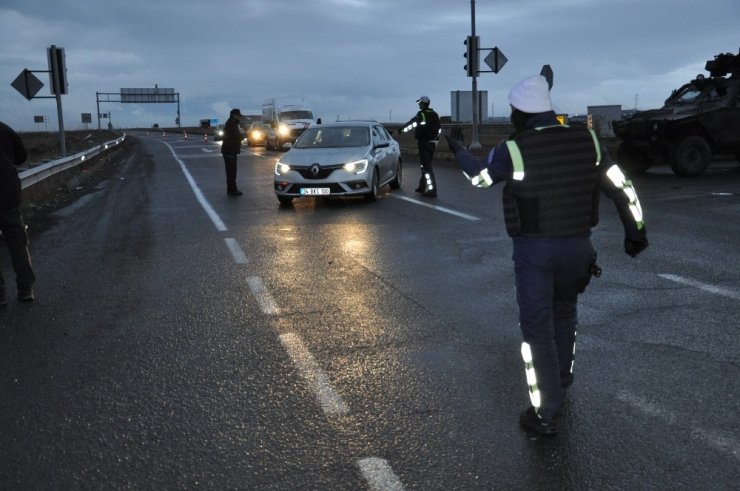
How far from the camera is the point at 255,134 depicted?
43.8 meters

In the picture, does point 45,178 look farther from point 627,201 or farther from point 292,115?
point 292,115

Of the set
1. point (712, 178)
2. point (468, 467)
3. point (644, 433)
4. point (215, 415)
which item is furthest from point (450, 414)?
point (712, 178)

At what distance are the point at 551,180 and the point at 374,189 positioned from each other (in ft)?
32.2

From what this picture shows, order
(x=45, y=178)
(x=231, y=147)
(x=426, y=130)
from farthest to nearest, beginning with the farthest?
(x=45, y=178)
(x=231, y=147)
(x=426, y=130)

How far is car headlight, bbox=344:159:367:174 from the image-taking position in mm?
12695

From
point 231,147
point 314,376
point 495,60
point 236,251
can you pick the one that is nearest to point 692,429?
point 314,376

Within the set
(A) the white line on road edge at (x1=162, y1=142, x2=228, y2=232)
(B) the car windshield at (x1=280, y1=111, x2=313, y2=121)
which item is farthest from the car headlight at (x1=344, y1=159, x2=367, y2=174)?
(B) the car windshield at (x1=280, y1=111, x2=313, y2=121)

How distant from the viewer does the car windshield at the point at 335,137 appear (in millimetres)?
13836

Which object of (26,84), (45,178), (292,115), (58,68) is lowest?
(45,178)

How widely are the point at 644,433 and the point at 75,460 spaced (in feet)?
9.19

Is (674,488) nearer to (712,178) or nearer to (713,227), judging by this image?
(713,227)

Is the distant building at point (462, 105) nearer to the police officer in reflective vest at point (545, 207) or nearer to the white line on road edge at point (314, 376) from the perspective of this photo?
the white line on road edge at point (314, 376)

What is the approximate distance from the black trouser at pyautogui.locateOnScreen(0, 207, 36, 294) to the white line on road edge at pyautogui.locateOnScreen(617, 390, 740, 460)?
528 cm

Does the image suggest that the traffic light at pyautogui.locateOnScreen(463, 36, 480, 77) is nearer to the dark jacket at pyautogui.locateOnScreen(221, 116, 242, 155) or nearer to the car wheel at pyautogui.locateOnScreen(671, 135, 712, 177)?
the car wheel at pyautogui.locateOnScreen(671, 135, 712, 177)
